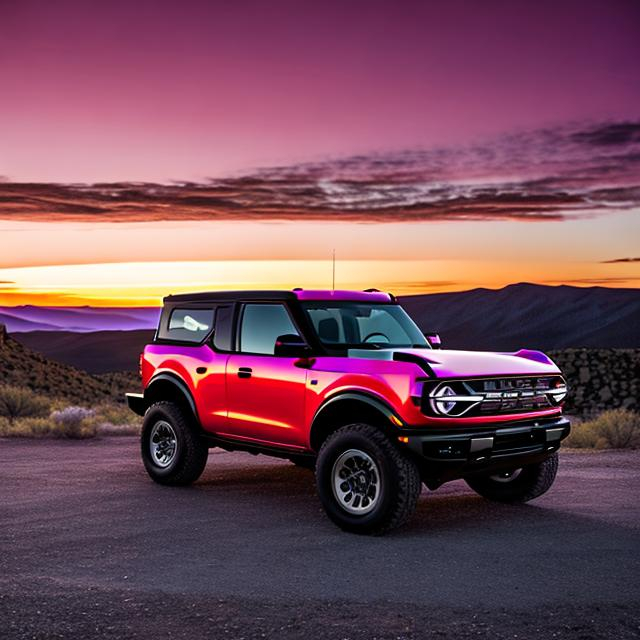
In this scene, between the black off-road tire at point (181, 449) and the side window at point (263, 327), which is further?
the black off-road tire at point (181, 449)

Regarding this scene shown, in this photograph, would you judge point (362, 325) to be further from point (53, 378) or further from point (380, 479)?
point (53, 378)

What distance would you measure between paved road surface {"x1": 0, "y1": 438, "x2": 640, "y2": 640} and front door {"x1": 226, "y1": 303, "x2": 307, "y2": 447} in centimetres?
81

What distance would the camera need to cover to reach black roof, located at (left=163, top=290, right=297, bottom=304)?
992 cm

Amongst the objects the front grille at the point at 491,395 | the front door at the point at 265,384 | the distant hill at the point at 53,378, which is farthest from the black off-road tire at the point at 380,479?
the distant hill at the point at 53,378

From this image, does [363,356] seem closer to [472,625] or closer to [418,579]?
[418,579]

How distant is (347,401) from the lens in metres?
8.84

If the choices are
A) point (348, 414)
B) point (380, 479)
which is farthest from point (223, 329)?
point (380, 479)

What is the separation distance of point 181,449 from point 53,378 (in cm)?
3810

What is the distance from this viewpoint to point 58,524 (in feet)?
29.7

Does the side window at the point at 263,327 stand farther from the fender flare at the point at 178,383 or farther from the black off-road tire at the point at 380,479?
the black off-road tire at the point at 380,479

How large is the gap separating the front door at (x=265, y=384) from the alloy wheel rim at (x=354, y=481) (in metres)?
0.65

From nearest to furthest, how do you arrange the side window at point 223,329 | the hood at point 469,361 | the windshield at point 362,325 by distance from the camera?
1. the hood at point 469,361
2. the windshield at point 362,325
3. the side window at point 223,329

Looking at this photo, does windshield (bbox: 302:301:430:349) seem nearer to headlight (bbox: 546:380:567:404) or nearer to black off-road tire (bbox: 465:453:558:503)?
headlight (bbox: 546:380:567:404)

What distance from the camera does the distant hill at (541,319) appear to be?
80.4 meters
